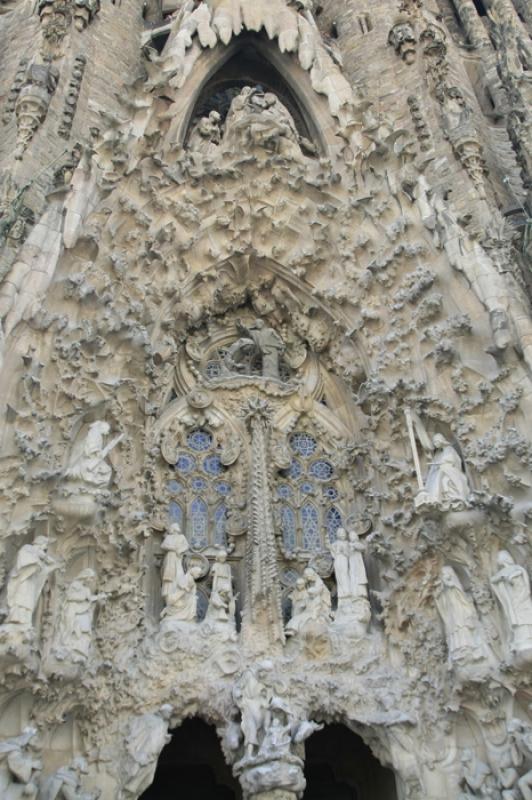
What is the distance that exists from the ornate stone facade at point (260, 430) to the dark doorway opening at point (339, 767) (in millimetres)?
207

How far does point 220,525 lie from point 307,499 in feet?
3.18

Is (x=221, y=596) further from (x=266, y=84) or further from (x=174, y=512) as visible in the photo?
(x=266, y=84)

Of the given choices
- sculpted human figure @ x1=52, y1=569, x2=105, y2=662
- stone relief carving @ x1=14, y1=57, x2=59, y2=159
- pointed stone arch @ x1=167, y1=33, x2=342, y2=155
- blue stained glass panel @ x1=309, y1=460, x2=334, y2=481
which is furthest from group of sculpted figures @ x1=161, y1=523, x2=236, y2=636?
stone relief carving @ x1=14, y1=57, x2=59, y2=159

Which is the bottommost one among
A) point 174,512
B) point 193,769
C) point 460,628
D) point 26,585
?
point 193,769

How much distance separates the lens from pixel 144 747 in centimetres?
619

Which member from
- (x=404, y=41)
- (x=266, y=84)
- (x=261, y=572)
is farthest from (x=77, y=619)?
Result: (x=404, y=41)

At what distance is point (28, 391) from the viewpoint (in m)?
6.53

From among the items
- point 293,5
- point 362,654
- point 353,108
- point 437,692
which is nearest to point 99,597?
point 362,654

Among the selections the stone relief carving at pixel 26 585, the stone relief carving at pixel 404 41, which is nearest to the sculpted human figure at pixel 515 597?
the stone relief carving at pixel 26 585

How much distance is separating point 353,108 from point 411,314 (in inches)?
112

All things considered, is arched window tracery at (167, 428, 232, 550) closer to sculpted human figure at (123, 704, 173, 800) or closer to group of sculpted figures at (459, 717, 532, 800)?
sculpted human figure at (123, 704, 173, 800)

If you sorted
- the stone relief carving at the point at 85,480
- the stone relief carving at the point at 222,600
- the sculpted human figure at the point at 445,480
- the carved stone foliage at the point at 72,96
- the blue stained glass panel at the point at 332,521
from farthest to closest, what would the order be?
1. the carved stone foliage at the point at 72,96
2. the blue stained glass panel at the point at 332,521
3. the stone relief carving at the point at 222,600
4. the sculpted human figure at the point at 445,480
5. the stone relief carving at the point at 85,480

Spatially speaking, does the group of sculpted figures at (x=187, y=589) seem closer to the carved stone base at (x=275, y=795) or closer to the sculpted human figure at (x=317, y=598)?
the sculpted human figure at (x=317, y=598)

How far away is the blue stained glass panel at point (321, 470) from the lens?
857 cm
